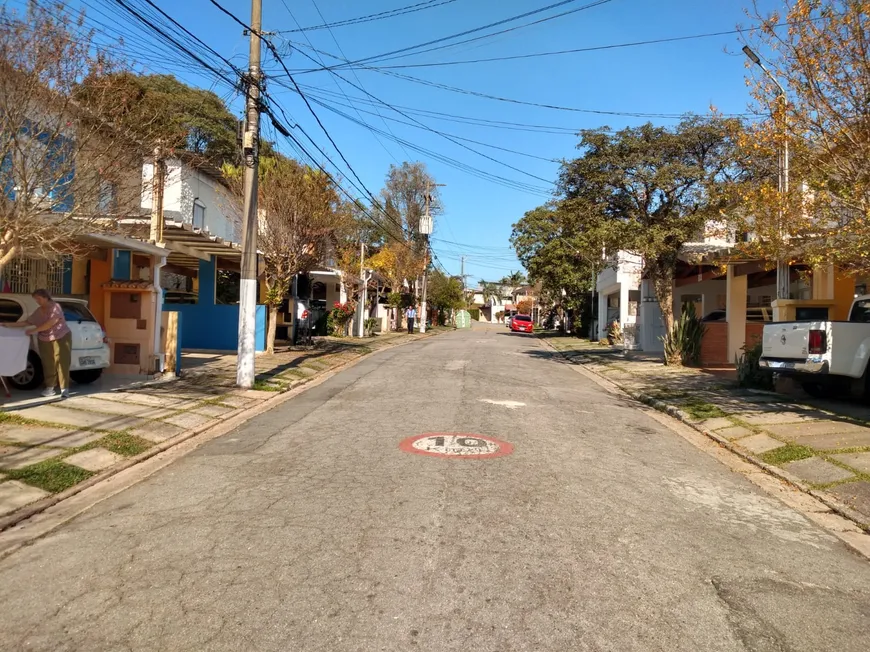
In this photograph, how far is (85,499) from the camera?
6074mm

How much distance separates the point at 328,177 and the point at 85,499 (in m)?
13.6

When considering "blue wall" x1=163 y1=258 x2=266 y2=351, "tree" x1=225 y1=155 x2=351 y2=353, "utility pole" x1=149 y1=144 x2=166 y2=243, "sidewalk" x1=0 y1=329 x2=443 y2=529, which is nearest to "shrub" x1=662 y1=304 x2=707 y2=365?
"tree" x1=225 y1=155 x2=351 y2=353

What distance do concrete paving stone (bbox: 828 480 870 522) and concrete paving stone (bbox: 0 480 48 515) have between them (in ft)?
25.1

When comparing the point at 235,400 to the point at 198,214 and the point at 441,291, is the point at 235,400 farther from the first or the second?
the point at 441,291

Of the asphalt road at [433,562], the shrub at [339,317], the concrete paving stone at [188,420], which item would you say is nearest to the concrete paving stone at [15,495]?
the asphalt road at [433,562]

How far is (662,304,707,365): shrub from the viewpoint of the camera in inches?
742

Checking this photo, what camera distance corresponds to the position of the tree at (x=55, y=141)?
24.1 ft

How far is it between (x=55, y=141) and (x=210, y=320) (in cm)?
1257

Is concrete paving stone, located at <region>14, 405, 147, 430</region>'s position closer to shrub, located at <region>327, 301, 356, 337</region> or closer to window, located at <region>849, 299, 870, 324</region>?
window, located at <region>849, 299, 870, 324</region>

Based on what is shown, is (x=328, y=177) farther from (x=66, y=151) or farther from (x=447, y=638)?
(x=447, y=638)

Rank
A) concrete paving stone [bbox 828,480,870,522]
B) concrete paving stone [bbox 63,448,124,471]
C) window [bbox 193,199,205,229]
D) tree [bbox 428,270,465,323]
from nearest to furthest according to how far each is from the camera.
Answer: concrete paving stone [bbox 828,480,870,522]
concrete paving stone [bbox 63,448,124,471]
window [bbox 193,199,205,229]
tree [bbox 428,270,465,323]

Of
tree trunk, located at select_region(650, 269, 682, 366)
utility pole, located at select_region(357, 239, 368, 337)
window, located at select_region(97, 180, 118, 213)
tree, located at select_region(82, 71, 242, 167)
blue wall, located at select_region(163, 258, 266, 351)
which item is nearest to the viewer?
window, located at select_region(97, 180, 118, 213)

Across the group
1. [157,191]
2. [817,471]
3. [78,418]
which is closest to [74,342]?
[78,418]

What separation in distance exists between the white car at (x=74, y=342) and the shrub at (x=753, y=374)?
12792mm
